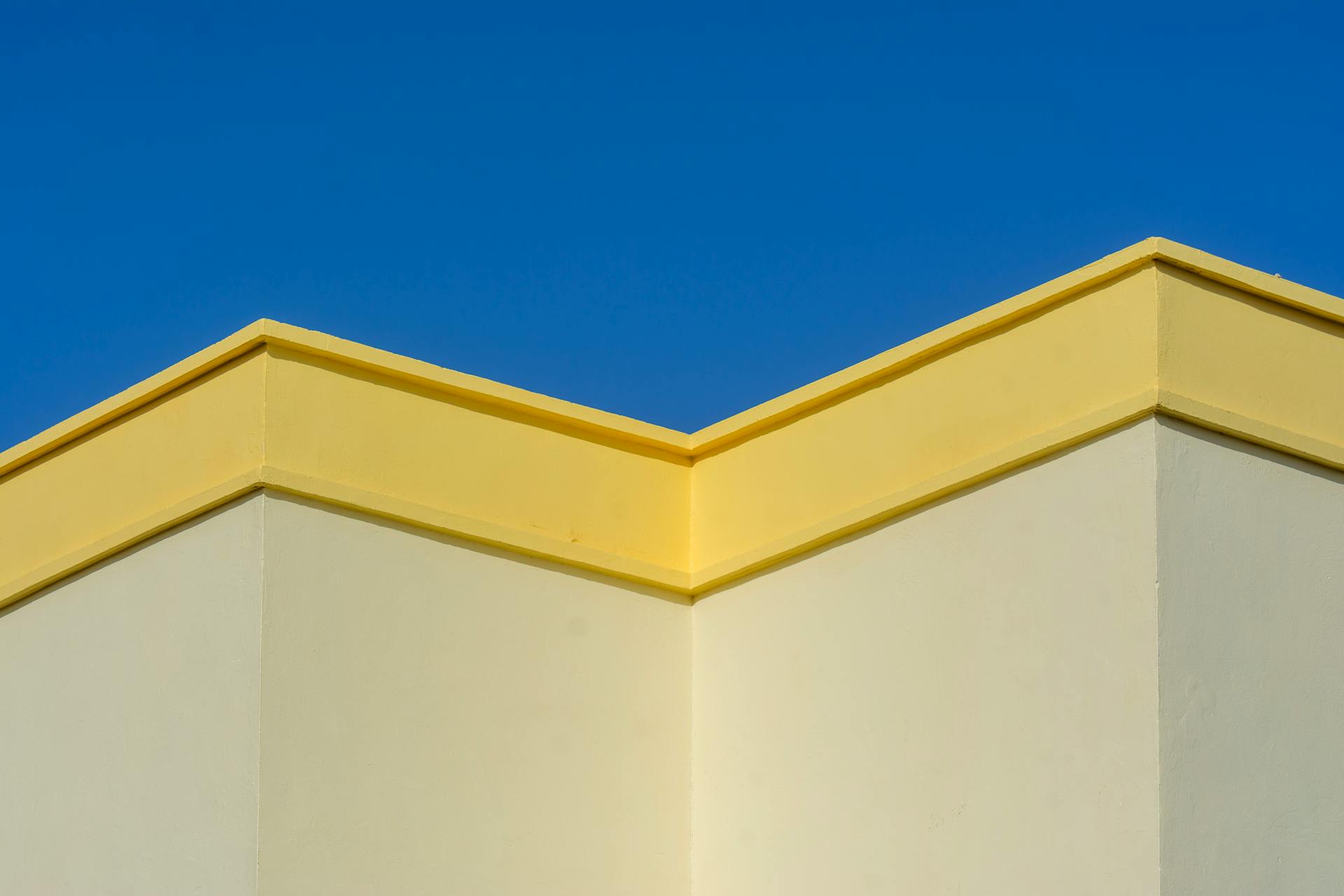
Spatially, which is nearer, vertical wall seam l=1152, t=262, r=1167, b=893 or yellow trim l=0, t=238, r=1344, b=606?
vertical wall seam l=1152, t=262, r=1167, b=893

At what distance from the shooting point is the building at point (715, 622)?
23.4 ft

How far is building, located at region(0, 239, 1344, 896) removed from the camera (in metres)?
7.14

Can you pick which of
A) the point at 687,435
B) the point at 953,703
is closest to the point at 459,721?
the point at 687,435

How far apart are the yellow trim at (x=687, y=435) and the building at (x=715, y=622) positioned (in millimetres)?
20

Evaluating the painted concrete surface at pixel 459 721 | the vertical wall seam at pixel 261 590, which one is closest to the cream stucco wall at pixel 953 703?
the painted concrete surface at pixel 459 721

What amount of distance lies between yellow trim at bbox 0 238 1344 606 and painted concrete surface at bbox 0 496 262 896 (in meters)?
0.22

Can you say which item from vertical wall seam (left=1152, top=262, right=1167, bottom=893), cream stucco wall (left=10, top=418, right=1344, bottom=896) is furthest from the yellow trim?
cream stucco wall (left=10, top=418, right=1344, bottom=896)

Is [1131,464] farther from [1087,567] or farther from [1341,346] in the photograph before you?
[1341,346]

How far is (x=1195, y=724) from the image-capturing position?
692 cm

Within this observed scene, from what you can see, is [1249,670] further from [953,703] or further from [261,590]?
[261,590]

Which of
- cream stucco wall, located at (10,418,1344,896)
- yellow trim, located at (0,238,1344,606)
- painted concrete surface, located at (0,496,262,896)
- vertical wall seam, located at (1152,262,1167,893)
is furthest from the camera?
painted concrete surface, located at (0,496,262,896)

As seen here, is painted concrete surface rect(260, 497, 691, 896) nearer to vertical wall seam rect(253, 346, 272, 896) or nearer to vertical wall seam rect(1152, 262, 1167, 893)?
vertical wall seam rect(253, 346, 272, 896)

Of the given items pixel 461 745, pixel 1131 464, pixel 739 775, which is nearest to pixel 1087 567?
pixel 1131 464

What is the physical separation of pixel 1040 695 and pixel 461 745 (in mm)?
2458
